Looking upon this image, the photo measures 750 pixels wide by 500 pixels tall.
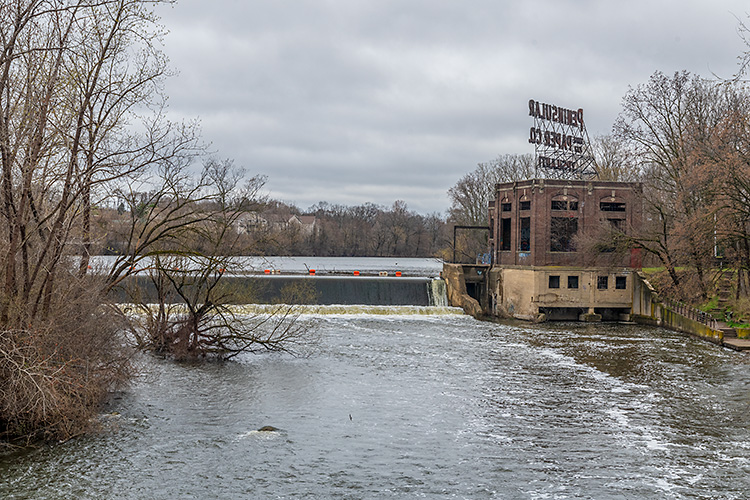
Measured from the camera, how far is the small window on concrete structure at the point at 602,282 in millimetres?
41875

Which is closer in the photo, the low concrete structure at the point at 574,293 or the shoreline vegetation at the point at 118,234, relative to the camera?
the shoreline vegetation at the point at 118,234

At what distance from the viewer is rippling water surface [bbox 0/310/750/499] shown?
12641mm

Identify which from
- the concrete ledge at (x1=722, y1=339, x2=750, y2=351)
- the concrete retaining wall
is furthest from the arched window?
the concrete ledge at (x1=722, y1=339, x2=750, y2=351)

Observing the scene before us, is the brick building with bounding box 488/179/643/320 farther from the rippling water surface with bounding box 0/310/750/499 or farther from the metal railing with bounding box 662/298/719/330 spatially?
the rippling water surface with bounding box 0/310/750/499

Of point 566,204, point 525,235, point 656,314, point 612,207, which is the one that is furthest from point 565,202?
point 656,314

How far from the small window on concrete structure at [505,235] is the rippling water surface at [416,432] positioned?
63.4 ft

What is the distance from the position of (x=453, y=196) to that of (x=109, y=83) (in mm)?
59186

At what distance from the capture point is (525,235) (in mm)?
44594

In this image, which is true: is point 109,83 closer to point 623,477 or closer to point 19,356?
Answer: point 19,356

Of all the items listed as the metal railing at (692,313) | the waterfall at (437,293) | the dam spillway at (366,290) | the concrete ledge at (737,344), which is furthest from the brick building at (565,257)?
the concrete ledge at (737,344)

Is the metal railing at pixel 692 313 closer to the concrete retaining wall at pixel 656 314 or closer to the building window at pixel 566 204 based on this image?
the concrete retaining wall at pixel 656 314

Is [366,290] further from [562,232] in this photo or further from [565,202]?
[565,202]

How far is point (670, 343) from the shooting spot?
31.5 meters

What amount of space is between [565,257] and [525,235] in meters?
3.34
